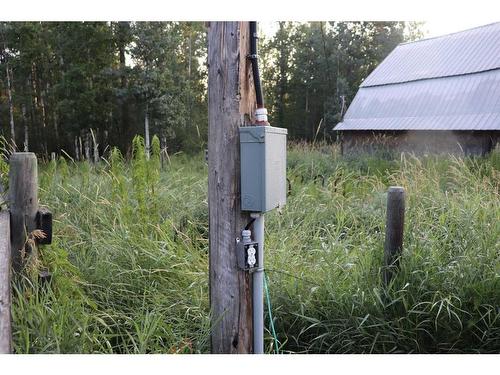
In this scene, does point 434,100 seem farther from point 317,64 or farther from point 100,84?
point 317,64

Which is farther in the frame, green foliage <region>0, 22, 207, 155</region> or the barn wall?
green foliage <region>0, 22, 207, 155</region>

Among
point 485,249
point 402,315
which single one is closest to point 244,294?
point 402,315

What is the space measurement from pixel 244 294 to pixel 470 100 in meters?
11.5

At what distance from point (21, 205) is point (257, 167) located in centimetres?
168

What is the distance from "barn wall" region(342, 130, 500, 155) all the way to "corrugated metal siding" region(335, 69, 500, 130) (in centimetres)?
24

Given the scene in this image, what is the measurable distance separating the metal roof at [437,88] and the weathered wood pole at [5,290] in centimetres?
1091

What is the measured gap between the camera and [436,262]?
2.90 meters

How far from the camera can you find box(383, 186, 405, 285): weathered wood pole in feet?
9.36

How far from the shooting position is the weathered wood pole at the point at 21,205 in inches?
111

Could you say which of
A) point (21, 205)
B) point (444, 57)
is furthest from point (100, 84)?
point (21, 205)

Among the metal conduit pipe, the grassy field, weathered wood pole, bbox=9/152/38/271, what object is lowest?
the grassy field

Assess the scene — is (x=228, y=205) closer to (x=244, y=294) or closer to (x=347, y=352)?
(x=244, y=294)

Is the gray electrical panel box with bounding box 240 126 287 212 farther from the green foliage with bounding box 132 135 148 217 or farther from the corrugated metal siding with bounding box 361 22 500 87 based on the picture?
the corrugated metal siding with bounding box 361 22 500 87

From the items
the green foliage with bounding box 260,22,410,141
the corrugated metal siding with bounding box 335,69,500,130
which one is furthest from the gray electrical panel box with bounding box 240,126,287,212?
the green foliage with bounding box 260,22,410,141
